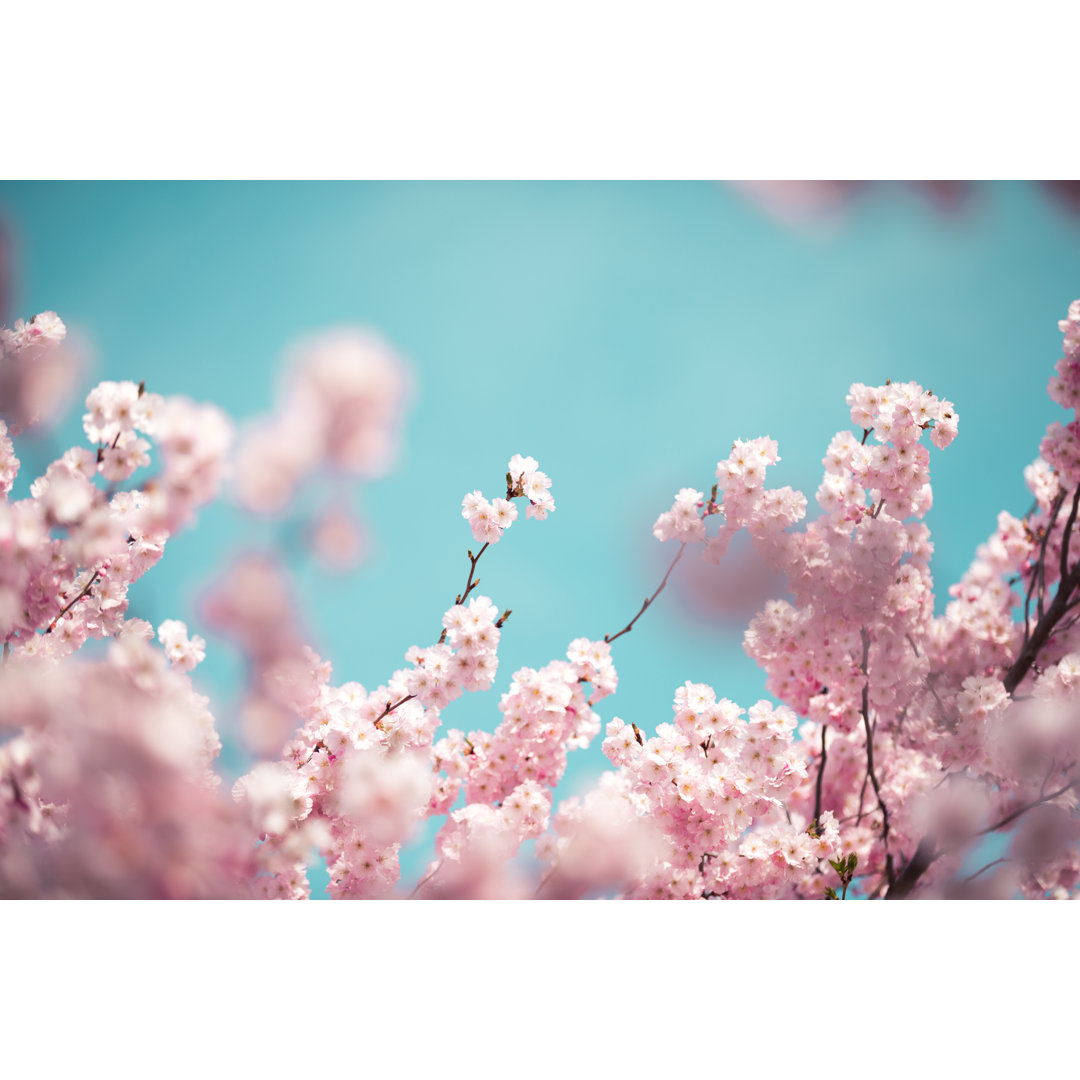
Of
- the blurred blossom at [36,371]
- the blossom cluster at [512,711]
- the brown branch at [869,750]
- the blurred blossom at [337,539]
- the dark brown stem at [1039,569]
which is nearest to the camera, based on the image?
the blossom cluster at [512,711]

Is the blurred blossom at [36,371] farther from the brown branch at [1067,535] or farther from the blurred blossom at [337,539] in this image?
the brown branch at [1067,535]

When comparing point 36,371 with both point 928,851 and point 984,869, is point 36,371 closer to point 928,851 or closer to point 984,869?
point 928,851

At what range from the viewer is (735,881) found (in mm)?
1562

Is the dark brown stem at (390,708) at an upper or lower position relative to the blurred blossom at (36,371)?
lower

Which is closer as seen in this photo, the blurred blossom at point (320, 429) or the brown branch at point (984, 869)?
the blurred blossom at point (320, 429)

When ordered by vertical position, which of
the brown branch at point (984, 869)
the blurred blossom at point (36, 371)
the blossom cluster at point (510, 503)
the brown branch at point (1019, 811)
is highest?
the blurred blossom at point (36, 371)

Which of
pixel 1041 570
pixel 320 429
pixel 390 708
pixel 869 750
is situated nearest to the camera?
pixel 320 429

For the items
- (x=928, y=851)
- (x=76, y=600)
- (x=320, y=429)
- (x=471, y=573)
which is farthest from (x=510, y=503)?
(x=928, y=851)

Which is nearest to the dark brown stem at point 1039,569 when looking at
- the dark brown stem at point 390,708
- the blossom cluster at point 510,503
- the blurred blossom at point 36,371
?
Answer: the blossom cluster at point 510,503

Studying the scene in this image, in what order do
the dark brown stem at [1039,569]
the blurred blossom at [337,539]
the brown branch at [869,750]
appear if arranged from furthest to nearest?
1. the dark brown stem at [1039,569]
2. the brown branch at [869,750]
3. the blurred blossom at [337,539]
